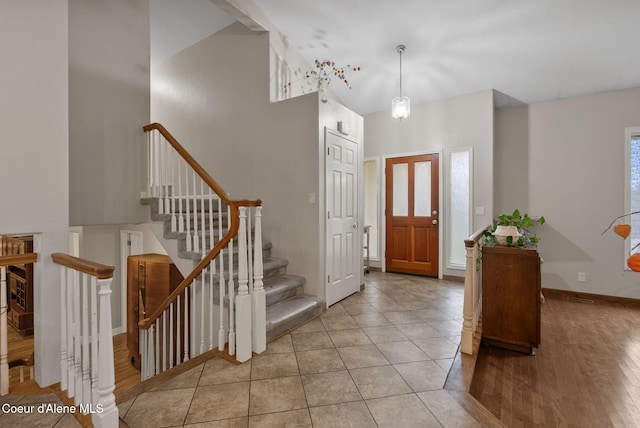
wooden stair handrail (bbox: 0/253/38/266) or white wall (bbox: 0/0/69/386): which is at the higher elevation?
white wall (bbox: 0/0/69/386)

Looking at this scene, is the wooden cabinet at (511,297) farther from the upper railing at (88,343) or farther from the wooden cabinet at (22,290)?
the wooden cabinet at (22,290)

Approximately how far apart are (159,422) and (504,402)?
7.40ft

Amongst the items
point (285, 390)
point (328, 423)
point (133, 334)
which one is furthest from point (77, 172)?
point (328, 423)

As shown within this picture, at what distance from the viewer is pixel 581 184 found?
440 centimetres

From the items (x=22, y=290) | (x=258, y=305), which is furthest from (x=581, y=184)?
(x=22, y=290)

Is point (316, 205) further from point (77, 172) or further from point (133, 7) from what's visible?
point (133, 7)

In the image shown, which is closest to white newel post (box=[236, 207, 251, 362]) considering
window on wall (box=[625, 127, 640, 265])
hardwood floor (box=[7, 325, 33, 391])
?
hardwood floor (box=[7, 325, 33, 391])

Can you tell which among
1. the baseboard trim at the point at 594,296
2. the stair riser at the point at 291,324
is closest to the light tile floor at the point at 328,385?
the stair riser at the point at 291,324

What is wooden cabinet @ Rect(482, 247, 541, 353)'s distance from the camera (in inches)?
109

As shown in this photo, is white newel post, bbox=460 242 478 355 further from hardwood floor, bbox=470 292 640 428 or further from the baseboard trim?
the baseboard trim

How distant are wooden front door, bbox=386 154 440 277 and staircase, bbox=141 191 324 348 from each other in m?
2.34

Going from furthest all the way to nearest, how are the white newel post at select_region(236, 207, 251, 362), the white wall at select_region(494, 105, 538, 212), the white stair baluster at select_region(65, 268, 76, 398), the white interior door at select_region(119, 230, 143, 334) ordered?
the white interior door at select_region(119, 230, 143, 334), the white wall at select_region(494, 105, 538, 212), the white newel post at select_region(236, 207, 251, 362), the white stair baluster at select_region(65, 268, 76, 398)

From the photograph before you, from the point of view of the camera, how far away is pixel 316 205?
3.57 metres

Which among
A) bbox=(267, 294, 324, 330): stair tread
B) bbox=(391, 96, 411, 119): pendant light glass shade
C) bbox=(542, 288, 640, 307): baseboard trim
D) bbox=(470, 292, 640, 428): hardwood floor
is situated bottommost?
bbox=(470, 292, 640, 428): hardwood floor
